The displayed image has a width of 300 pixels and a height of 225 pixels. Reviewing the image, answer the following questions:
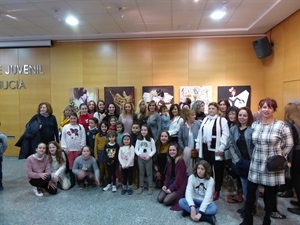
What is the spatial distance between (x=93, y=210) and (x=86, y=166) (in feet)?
3.50

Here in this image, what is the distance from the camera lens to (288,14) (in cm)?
491

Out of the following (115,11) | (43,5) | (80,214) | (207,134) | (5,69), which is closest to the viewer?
(80,214)

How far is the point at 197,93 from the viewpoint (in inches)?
259

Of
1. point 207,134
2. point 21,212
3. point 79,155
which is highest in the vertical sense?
point 207,134

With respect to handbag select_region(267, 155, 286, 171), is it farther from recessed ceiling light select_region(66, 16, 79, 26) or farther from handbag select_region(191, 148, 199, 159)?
recessed ceiling light select_region(66, 16, 79, 26)

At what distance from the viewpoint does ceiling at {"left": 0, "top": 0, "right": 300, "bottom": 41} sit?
4.45m

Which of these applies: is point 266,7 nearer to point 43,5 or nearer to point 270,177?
point 270,177

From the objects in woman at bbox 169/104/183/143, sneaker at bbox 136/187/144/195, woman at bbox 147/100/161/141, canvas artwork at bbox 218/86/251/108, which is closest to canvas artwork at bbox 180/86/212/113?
canvas artwork at bbox 218/86/251/108

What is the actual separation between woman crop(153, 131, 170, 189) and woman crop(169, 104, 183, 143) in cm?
26

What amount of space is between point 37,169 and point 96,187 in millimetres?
1077

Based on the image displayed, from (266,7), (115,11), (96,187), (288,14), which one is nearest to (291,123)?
(266,7)

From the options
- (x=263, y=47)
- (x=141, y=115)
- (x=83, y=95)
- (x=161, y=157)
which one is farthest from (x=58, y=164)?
(x=263, y=47)

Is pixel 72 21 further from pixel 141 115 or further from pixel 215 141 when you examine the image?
pixel 215 141

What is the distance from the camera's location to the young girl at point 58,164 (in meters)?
4.27
